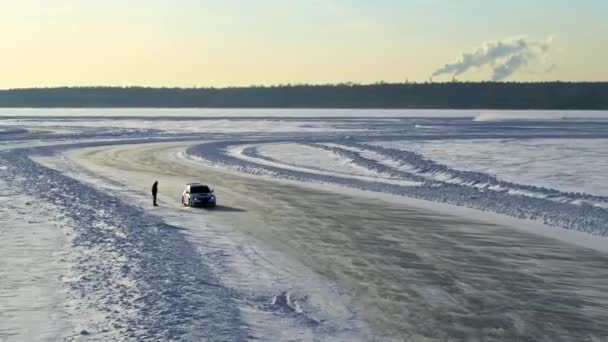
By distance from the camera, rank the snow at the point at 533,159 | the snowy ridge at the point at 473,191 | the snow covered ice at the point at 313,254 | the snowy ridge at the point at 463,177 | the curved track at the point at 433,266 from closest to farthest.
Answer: the snow covered ice at the point at 313,254
the curved track at the point at 433,266
the snowy ridge at the point at 473,191
the snowy ridge at the point at 463,177
the snow at the point at 533,159

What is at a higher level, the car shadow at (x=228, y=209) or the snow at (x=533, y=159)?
the snow at (x=533, y=159)

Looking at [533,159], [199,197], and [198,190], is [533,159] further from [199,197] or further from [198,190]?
[199,197]

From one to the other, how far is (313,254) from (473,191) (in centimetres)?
1841

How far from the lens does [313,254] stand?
84.0 ft

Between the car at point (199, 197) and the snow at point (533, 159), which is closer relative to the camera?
the car at point (199, 197)

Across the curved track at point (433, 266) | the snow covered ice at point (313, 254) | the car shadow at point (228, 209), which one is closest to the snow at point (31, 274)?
the snow covered ice at point (313, 254)

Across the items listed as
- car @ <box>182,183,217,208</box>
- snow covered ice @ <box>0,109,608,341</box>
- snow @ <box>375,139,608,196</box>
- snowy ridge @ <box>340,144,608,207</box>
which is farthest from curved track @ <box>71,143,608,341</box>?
snow @ <box>375,139,608,196</box>

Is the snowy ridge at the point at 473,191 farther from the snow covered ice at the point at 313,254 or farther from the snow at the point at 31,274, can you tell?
the snow at the point at 31,274

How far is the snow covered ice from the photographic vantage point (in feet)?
55.9

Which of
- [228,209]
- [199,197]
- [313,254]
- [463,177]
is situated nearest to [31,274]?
[313,254]

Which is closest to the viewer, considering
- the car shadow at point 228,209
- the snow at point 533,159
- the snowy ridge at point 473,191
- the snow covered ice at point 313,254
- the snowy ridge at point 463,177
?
the snow covered ice at point 313,254

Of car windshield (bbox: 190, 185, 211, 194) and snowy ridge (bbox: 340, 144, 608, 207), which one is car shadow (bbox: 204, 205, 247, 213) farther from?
snowy ridge (bbox: 340, 144, 608, 207)

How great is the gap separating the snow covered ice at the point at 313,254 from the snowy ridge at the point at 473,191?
145 mm

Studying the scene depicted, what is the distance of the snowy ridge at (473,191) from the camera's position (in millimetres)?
33188
